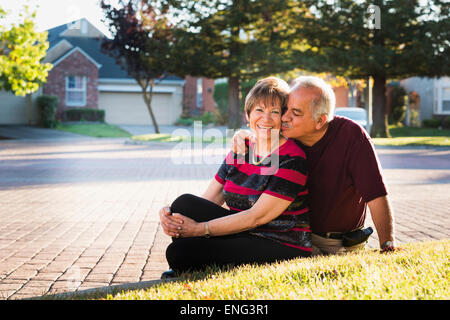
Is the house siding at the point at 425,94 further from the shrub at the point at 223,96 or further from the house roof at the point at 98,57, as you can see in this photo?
the house roof at the point at 98,57

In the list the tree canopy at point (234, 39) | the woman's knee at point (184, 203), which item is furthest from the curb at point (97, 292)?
the tree canopy at point (234, 39)

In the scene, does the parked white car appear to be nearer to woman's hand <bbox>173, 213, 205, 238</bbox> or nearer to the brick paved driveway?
the brick paved driveway

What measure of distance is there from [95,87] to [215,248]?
3636cm

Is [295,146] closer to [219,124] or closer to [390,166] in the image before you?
[390,166]

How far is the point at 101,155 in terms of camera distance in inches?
648

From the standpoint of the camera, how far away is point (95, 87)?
38250 mm

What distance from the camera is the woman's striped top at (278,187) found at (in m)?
3.39

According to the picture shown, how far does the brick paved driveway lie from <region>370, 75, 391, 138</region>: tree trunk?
41.1 feet

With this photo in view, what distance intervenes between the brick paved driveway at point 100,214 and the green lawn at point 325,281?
3.71ft

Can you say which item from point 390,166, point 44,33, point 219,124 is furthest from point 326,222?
point 219,124

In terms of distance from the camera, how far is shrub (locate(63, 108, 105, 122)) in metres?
36.0

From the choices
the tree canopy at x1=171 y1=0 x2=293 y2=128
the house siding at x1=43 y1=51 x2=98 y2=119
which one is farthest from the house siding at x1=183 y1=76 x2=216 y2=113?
the tree canopy at x1=171 y1=0 x2=293 y2=128

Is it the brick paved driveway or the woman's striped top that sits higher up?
the woman's striped top

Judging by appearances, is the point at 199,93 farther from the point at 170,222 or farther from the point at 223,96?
the point at 170,222
